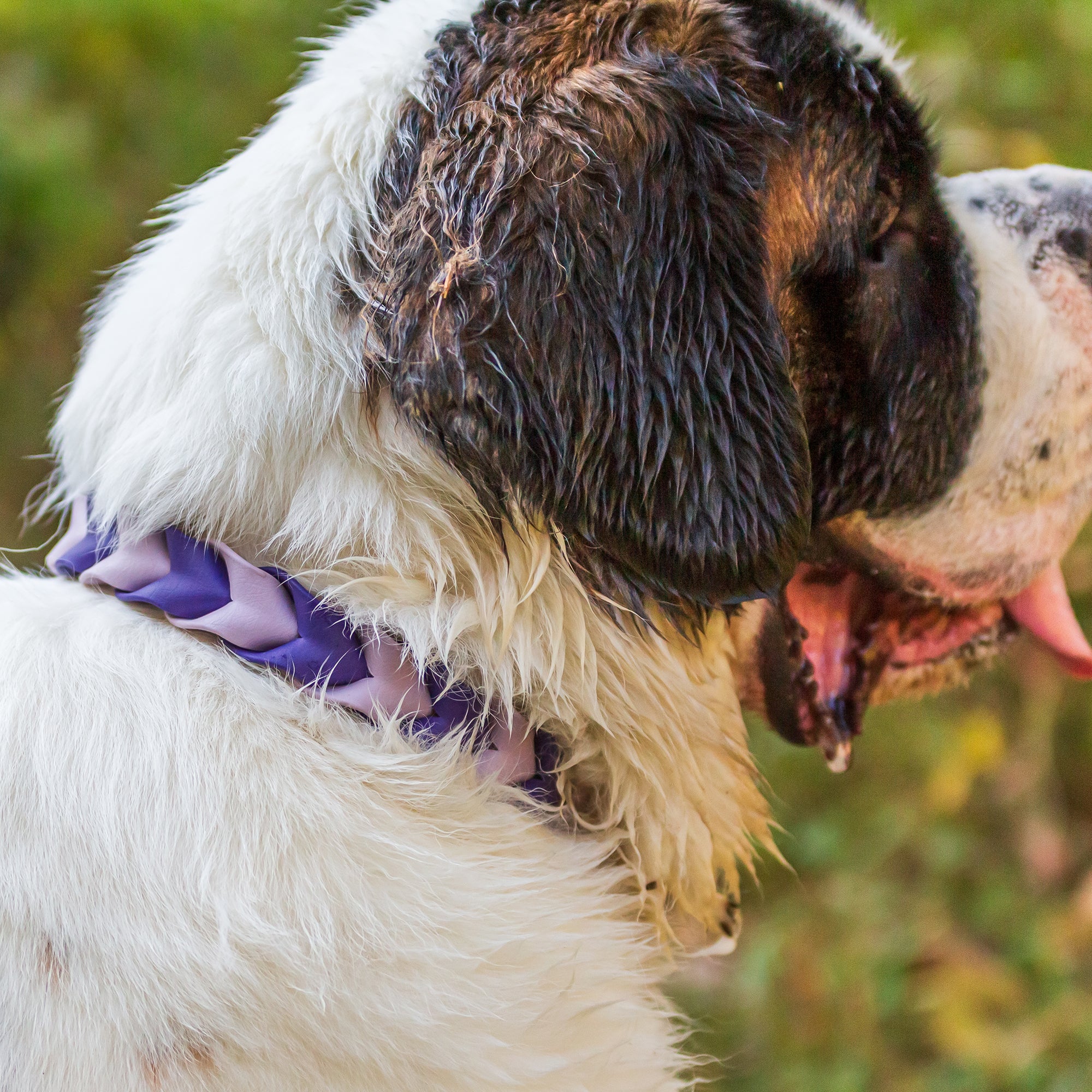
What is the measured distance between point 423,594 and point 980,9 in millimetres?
2596

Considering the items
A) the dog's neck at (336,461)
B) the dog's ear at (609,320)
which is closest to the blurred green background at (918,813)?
the dog's neck at (336,461)

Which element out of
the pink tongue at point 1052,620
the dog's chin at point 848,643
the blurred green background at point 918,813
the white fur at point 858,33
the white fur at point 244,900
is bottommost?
the blurred green background at point 918,813

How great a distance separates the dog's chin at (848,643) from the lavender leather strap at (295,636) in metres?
0.41

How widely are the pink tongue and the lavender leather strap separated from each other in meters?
0.85

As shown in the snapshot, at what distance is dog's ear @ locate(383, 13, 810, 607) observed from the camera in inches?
41.8

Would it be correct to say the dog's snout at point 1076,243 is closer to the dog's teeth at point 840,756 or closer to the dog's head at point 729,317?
the dog's head at point 729,317

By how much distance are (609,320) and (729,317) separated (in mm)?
134

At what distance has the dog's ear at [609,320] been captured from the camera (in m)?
1.06

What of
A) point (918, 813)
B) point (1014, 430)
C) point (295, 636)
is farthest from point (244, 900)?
point (918, 813)

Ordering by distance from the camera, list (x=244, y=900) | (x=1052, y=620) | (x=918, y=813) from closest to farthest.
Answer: (x=244, y=900), (x=1052, y=620), (x=918, y=813)

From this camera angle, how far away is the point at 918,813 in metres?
2.79

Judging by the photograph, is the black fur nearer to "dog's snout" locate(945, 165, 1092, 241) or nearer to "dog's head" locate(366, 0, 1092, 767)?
"dog's head" locate(366, 0, 1092, 767)

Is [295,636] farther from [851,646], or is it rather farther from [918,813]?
[918,813]

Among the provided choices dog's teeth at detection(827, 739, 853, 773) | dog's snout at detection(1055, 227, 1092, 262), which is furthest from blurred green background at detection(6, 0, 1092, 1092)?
dog's snout at detection(1055, 227, 1092, 262)
